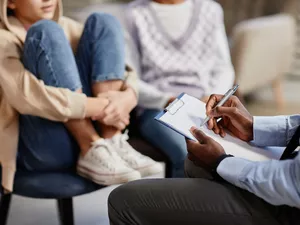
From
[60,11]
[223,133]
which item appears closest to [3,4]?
[60,11]

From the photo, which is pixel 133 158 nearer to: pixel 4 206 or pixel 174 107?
pixel 174 107

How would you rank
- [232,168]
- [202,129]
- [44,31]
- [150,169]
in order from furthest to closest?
[150,169], [44,31], [202,129], [232,168]

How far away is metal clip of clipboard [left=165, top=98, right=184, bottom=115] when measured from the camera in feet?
4.30

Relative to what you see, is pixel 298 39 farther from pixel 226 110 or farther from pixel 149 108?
pixel 226 110

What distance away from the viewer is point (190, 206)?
1.19 meters

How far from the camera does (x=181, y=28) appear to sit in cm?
202

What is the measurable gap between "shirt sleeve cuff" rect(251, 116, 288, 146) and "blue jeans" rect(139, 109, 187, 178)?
433 millimetres

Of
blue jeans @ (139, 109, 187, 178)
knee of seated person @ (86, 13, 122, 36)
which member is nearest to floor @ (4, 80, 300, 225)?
blue jeans @ (139, 109, 187, 178)

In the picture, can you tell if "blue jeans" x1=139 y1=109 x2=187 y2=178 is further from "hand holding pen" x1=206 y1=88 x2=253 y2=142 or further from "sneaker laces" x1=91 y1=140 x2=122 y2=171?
"hand holding pen" x1=206 y1=88 x2=253 y2=142

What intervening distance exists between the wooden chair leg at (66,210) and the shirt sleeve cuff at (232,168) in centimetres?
63

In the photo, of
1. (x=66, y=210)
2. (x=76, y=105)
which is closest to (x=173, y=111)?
(x=76, y=105)

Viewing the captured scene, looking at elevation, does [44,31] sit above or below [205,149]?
above

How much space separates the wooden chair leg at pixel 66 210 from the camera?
1.68m

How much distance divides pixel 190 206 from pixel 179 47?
0.92m
